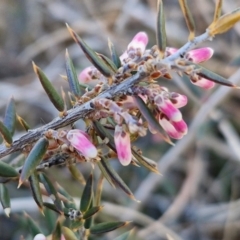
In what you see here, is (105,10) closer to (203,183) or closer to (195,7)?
(195,7)

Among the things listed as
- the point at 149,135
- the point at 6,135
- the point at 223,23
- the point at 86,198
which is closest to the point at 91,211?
the point at 86,198

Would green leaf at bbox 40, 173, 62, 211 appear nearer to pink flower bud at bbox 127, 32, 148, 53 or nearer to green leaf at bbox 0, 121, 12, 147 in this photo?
green leaf at bbox 0, 121, 12, 147

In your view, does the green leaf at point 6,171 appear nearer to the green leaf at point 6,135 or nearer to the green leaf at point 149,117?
the green leaf at point 6,135

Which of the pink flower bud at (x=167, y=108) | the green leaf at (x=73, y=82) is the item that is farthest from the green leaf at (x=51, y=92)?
the pink flower bud at (x=167, y=108)

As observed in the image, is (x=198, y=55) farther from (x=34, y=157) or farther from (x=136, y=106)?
(x=34, y=157)

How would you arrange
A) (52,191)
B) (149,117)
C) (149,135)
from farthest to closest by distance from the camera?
1. (149,135)
2. (52,191)
3. (149,117)

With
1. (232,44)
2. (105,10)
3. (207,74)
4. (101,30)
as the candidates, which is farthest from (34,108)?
(207,74)
